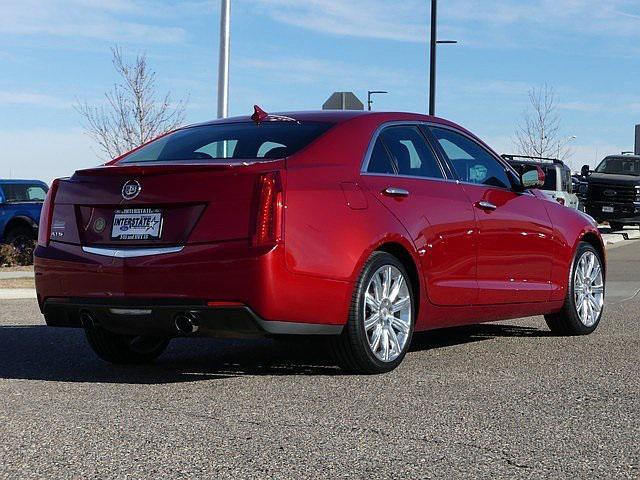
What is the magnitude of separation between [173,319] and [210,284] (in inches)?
12.4

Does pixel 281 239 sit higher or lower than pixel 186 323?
higher

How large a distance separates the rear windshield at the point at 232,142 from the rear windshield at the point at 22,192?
55.2ft

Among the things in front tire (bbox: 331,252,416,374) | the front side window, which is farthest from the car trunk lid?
the front side window

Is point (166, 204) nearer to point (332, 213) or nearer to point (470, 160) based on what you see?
point (332, 213)

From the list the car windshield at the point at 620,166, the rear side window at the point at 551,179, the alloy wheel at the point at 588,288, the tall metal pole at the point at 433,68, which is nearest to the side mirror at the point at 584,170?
the car windshield at the point at 620,166

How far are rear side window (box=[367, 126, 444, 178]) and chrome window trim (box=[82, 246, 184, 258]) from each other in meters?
1.40

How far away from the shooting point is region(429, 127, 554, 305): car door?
804cm

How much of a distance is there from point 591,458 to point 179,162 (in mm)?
3113

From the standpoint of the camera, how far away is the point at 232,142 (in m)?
7.32

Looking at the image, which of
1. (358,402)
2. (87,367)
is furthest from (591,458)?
(87,367)

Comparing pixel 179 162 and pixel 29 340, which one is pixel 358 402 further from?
pixel 29 340

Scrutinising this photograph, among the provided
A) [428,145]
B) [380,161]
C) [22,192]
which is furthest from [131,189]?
[22,192]

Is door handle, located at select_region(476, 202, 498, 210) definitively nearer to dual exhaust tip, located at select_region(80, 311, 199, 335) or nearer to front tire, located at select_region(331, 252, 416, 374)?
front tire, located at select_region(331, 252, 416, 374)

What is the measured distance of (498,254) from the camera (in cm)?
816
